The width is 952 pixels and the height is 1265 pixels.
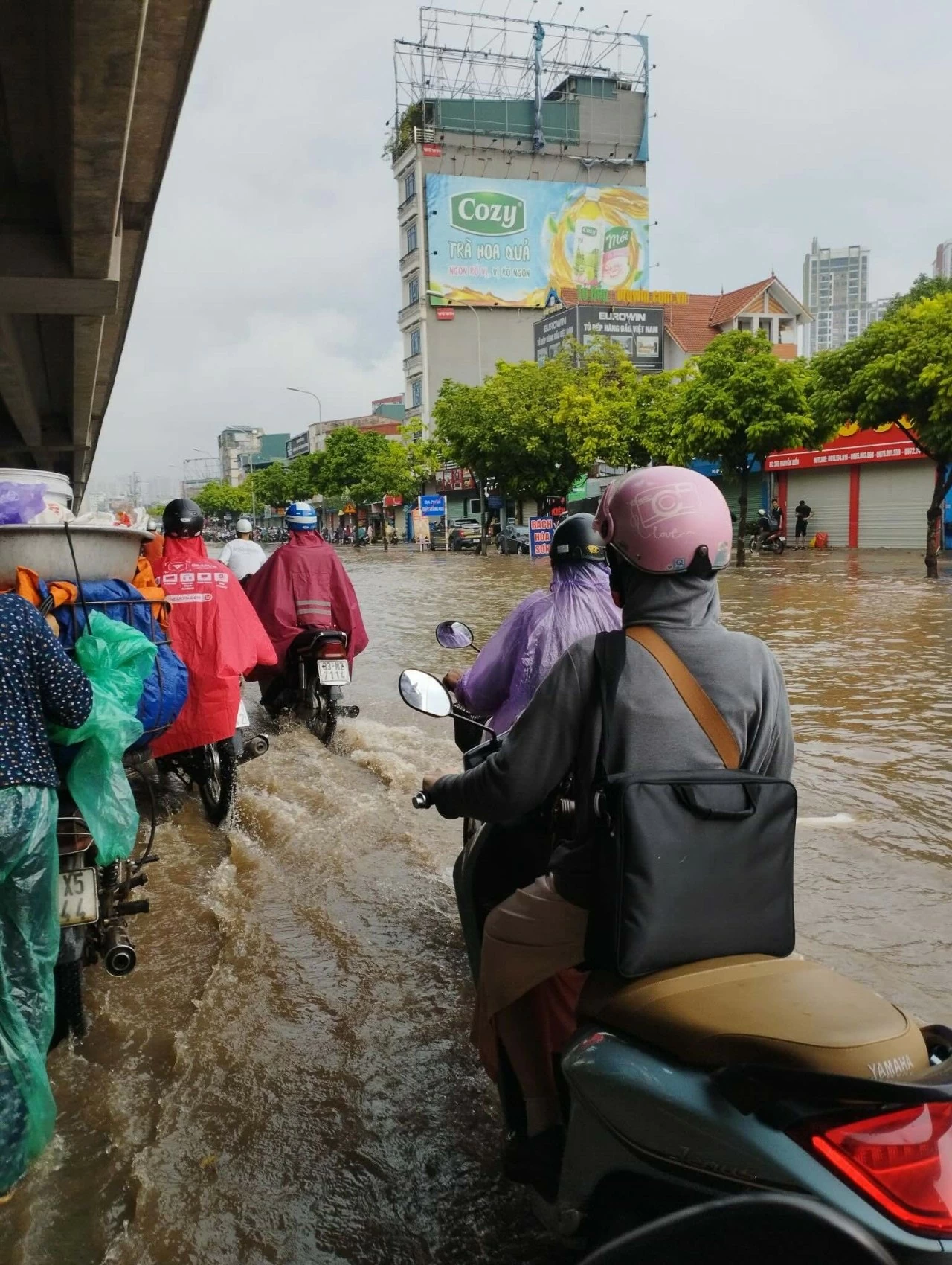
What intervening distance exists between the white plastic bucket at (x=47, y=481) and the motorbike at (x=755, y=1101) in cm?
256

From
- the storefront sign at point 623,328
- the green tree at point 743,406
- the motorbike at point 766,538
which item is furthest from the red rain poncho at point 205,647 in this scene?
the storefront sign at point 623,328

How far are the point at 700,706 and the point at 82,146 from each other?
16.0 feet

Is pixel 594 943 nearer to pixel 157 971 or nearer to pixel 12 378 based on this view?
pixel 157 971

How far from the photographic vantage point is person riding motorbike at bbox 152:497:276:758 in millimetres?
4789

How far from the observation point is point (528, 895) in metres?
2.00

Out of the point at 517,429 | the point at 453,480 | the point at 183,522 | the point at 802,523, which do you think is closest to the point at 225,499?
the point at 453,480

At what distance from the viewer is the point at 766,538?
101ft

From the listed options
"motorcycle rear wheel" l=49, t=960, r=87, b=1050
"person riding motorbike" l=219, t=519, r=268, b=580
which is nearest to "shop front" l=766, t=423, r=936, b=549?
"person riding motorbike" l=219, t=519, r=268, b=580

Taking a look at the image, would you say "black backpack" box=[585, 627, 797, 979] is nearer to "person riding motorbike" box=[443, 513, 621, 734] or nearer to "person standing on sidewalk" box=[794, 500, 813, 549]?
"person riding motorbike" box=[443, 513, 621, 734]

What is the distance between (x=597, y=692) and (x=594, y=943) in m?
0.43

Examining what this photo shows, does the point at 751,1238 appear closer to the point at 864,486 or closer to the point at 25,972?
the point at 25,972

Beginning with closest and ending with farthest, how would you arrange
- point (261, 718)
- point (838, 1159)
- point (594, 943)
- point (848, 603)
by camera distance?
point (838, 1159) < point (594, 943) < point (261, 718) < point (848, 603)

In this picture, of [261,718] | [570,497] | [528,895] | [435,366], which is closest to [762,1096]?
[528,895]

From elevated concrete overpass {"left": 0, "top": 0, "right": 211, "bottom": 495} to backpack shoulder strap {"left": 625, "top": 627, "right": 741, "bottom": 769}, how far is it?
11.7 feet
